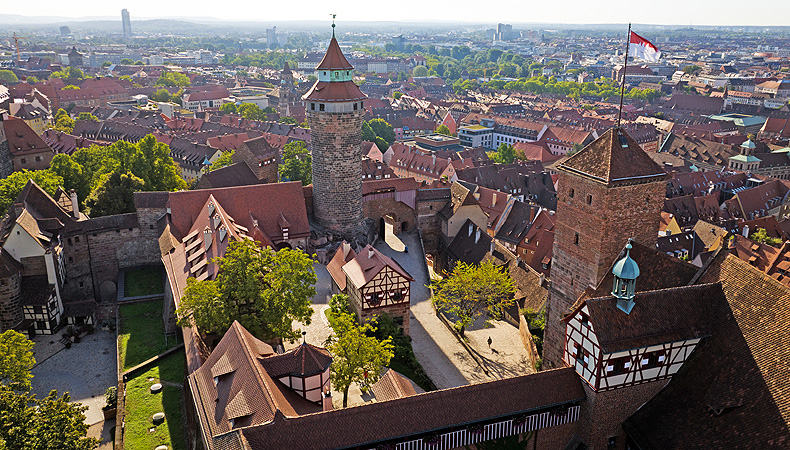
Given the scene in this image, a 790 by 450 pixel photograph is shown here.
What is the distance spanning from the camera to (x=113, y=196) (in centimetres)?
A: 5600

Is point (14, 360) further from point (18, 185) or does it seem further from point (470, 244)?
point (470, 244)

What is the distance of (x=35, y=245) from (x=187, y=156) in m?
45.1

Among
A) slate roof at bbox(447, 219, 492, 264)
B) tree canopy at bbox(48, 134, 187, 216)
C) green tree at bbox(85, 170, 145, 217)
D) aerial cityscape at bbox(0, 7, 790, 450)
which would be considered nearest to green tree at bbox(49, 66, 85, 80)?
aerial cityscape at bbox(0, 7, 790, 450)

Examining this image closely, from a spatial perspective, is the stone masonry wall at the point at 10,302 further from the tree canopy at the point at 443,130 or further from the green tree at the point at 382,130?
the tree canopy at the point at 443,130

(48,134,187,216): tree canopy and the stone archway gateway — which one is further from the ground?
(48,134,187,216): tree canopy

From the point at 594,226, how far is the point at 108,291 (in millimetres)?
37577

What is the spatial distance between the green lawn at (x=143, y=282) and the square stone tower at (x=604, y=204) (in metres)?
30.5

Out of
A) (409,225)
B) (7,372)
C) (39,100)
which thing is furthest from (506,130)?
(7,372)

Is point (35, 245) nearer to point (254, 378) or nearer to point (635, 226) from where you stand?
point (254, 378)

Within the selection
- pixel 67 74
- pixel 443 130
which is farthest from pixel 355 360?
pixel 67 74

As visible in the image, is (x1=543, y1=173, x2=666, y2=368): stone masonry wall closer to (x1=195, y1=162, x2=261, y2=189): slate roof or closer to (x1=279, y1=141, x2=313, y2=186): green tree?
(x1=195, y1=162, x2=261, y2=189): slate roof

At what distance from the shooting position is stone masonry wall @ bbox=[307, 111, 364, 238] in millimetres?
52094

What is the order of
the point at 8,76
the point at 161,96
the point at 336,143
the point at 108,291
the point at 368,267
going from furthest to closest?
1. the point at 8,76
2. the point at 161,96
3. the point at 336,143
4. the point at 108,291
5. the point at 368,267

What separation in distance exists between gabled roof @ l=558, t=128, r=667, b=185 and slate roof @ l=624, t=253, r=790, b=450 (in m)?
5.21
